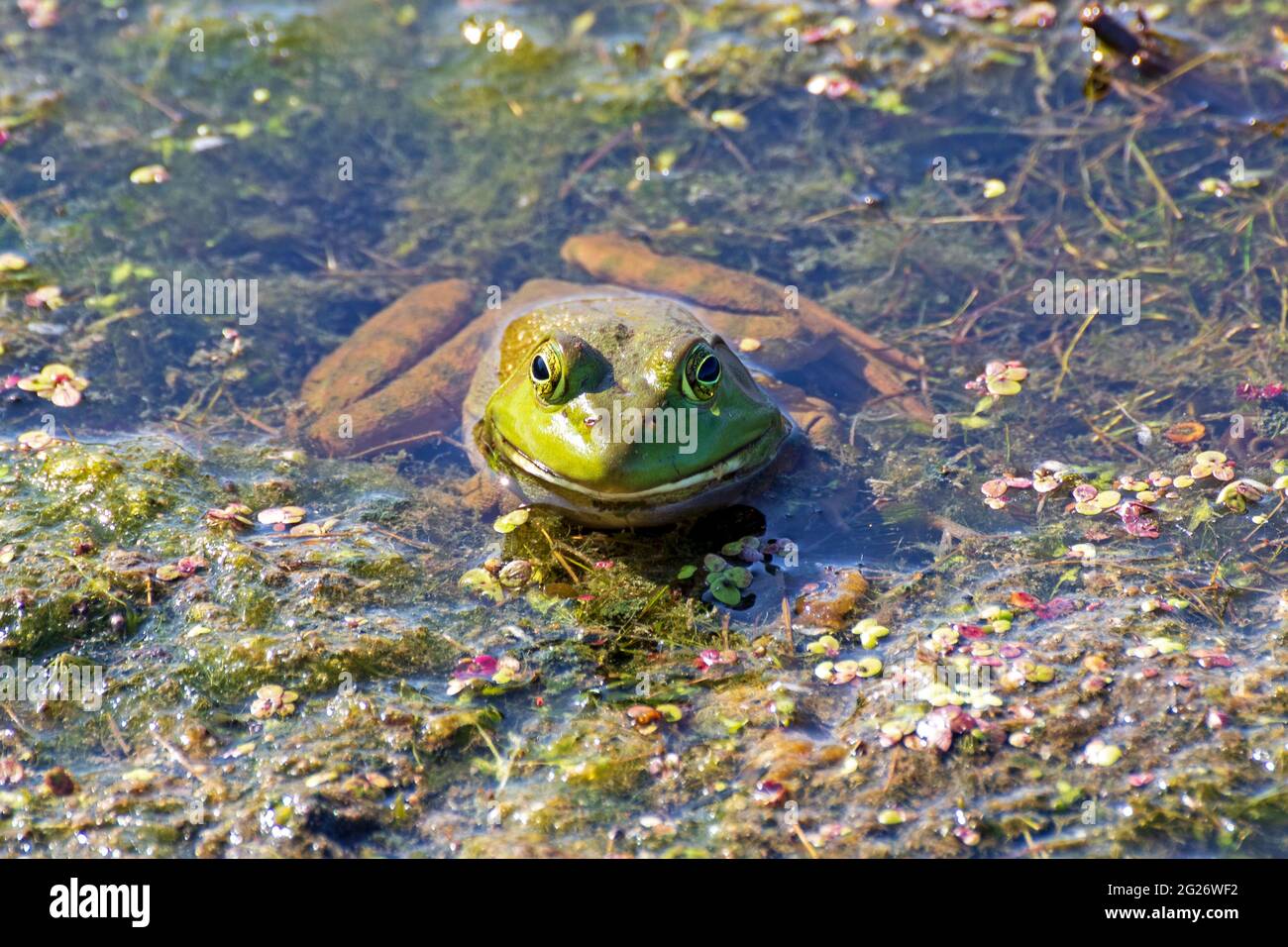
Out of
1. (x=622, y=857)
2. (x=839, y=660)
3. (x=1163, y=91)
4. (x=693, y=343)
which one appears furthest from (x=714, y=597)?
(x=1163, y=91)

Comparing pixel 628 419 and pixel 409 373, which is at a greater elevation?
pixel 628 419

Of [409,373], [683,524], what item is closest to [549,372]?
[683,524]

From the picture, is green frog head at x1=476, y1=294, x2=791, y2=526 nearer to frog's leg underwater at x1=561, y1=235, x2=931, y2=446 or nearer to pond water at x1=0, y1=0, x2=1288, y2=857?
pond water at x1=0, y1=0, x2=1288, y2=857

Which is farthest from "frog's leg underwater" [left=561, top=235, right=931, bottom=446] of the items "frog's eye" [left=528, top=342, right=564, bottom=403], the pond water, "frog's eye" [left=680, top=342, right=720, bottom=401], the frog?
"frog's eye" [left=528, top=342, right=564, bottom=403]

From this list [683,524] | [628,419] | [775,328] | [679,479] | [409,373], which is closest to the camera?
[628,419]

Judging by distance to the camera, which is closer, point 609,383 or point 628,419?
point 628,419

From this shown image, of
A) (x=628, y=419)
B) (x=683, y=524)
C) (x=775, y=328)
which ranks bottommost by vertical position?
(x=683, y=524)

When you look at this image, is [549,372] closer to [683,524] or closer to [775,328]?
[683,524]

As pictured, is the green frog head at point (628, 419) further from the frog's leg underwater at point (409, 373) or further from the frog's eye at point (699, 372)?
the frog's leg underwater at point (409, 373)
